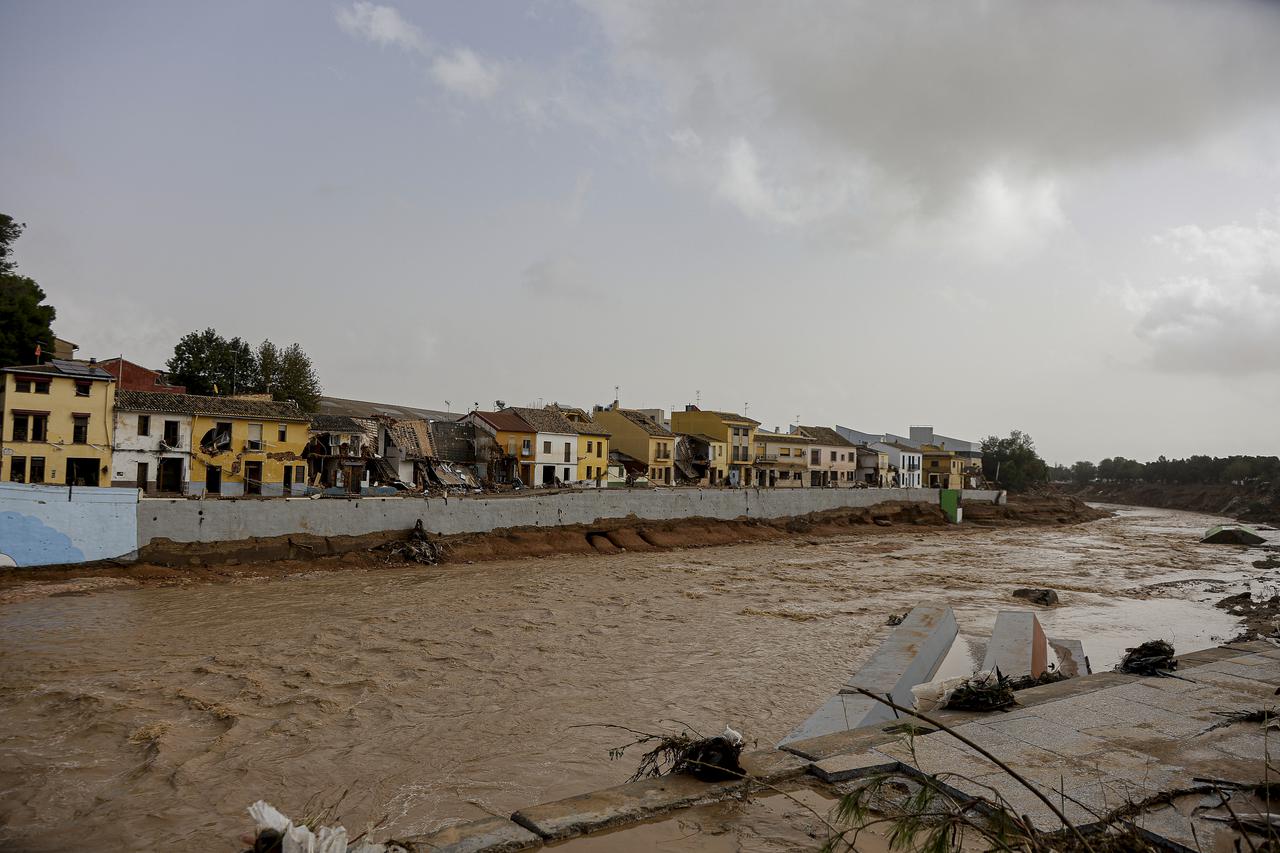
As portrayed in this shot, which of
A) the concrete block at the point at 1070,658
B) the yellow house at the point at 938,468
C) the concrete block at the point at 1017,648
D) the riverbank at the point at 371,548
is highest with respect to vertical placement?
the yellow house at the point at 938,468

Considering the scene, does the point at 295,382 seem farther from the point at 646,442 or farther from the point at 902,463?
the point at 902,463

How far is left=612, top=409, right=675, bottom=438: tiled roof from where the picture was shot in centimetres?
5525

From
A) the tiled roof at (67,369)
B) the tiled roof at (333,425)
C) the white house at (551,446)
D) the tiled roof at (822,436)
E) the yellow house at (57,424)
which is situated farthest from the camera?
the tiled roof at (822,436)

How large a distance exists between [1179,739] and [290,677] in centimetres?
1333

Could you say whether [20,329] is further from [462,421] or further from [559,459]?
[559,459]

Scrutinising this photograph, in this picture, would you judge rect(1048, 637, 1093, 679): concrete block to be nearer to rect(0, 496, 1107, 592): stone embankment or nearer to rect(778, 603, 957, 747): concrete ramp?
rect(778, 603, 957, 747): concrete ramp

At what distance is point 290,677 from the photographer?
13.6 meters

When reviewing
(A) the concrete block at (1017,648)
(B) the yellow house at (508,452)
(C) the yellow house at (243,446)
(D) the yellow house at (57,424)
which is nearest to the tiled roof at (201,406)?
(C) the yellow house at (243,446)

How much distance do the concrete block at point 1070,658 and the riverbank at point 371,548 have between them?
21.1 meters

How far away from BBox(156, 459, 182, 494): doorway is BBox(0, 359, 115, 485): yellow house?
2056 mm

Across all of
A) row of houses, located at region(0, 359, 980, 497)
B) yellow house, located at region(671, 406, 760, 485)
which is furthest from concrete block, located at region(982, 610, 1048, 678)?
yellow house, located at region(671, 406, 760, 485)

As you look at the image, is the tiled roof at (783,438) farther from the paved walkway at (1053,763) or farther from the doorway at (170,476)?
the paved walkway at (1053,763)

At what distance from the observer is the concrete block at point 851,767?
590 cm

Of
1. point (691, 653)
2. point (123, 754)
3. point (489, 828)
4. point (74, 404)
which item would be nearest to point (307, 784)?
point (123, 754)
